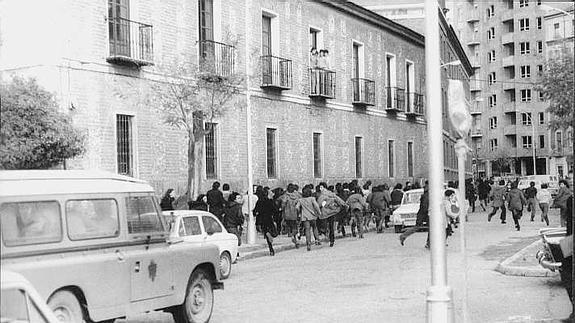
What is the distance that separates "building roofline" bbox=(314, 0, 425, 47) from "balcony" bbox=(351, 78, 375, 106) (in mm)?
2950

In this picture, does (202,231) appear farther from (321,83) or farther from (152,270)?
(321,83)

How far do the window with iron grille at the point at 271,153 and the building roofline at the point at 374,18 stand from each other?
22.0ft

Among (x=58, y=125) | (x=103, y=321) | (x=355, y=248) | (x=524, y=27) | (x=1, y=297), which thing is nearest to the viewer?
(x=1, y=297)

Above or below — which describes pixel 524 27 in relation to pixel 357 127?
above

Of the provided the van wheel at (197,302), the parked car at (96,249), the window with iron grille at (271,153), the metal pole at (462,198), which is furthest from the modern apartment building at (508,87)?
the metal pole at (462,198)

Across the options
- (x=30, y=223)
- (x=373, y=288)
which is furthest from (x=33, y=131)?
(x=30, y=223)

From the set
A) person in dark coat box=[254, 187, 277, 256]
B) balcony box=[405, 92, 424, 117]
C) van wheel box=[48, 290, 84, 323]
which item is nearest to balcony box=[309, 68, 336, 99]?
balcony box=[405, 92, 424, 117]

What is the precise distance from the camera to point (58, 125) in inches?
645

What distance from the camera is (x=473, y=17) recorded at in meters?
97.4

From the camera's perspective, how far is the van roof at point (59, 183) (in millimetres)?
7906

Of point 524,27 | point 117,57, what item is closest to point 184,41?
point 117,57

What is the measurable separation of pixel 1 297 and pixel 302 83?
26101 millimetres

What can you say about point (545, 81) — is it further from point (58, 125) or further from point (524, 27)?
point (524, 27)

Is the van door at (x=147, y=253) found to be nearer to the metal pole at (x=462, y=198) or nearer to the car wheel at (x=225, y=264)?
the metal pole at (x=462, y=198)
